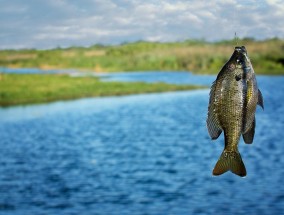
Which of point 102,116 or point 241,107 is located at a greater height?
point 241,107

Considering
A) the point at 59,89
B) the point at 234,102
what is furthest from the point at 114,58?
the point at 234,102

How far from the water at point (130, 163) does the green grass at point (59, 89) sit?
3364 mm

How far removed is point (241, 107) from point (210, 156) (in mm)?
31236

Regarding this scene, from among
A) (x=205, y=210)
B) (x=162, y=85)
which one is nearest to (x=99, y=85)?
(x=162, y=85)

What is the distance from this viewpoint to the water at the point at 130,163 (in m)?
26.8

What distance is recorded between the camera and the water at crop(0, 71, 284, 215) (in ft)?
88.0

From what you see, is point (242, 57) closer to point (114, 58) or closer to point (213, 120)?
point (213, 120)

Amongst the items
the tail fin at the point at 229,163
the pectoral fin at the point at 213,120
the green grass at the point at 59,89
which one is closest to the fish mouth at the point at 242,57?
the pectoral fin at the point at 213,120

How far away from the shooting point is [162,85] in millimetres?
59938

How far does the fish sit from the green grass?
52.0 metres

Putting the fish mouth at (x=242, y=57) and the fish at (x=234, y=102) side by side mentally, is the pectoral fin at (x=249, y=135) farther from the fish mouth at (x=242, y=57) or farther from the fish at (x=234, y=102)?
the fish mouth at (x=242, y=57)

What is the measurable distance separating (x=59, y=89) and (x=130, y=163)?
26.2 metres

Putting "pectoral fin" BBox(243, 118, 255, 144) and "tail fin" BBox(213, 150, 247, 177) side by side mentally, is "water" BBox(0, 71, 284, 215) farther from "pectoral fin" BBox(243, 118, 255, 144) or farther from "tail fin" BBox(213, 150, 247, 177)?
"pectoral fin" BBox(243, 118, 255, 144)

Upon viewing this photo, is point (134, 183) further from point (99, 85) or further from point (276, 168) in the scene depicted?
point (99, 85)
